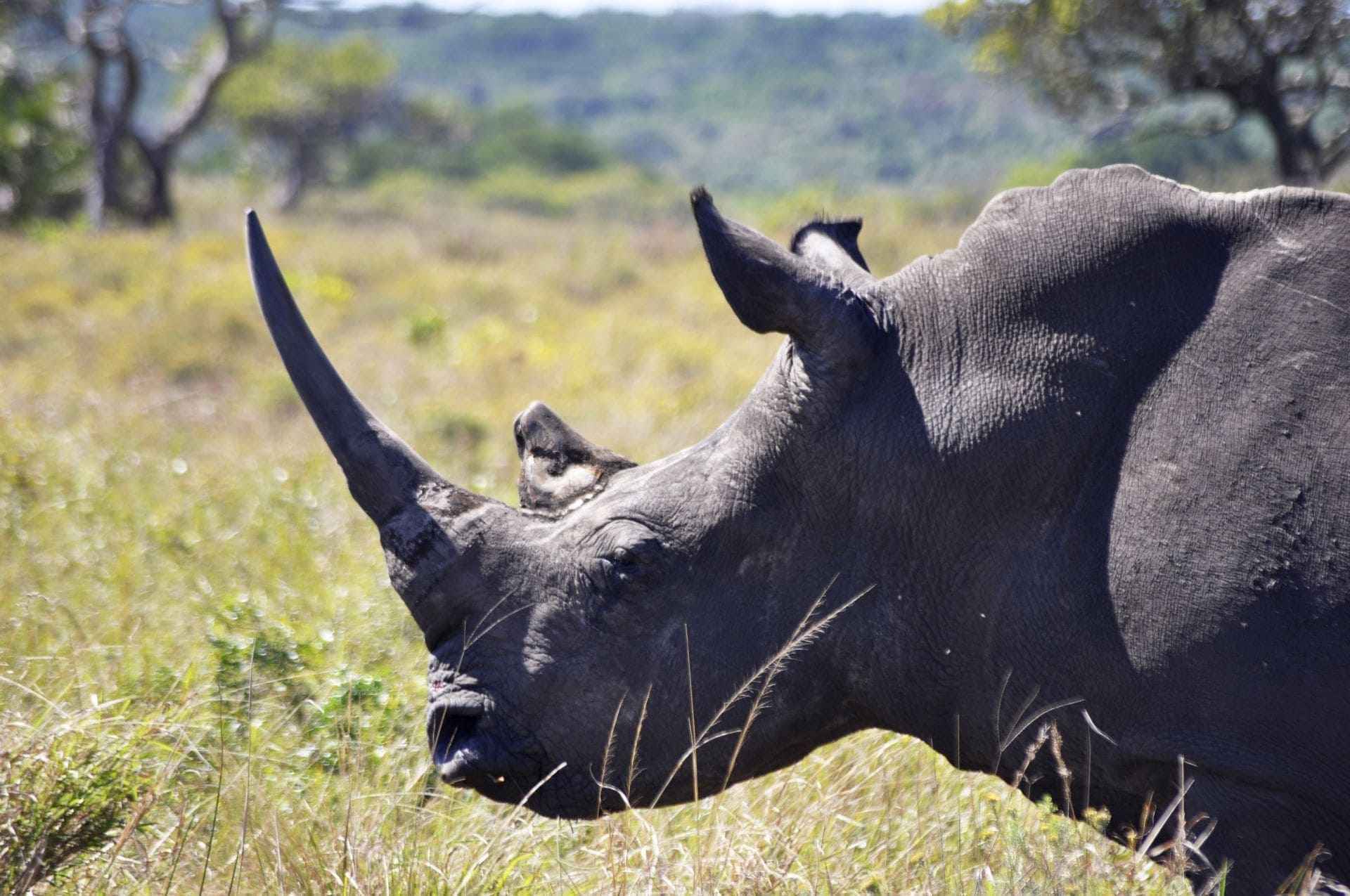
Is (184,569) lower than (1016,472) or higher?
lower

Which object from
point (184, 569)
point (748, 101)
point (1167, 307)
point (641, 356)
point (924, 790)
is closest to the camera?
point (1167, 307)

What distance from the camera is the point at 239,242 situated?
1650cm

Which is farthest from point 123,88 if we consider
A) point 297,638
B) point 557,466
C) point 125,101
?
point 557,466

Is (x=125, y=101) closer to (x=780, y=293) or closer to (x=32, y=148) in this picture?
(x=32, y=148)

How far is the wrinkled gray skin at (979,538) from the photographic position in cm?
247

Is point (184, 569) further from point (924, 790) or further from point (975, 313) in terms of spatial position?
point (975, 313)

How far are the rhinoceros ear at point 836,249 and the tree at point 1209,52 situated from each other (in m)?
3.97

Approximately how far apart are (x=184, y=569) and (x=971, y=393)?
3.72 metres

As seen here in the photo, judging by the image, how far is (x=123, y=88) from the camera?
21.6 meters

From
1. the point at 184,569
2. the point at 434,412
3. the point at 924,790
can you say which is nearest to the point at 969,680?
the point at 924,790

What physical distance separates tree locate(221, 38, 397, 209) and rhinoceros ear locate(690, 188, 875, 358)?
40280mm

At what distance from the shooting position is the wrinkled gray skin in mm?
2473

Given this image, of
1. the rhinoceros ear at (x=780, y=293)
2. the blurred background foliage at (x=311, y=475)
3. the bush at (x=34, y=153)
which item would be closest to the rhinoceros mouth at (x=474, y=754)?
the blurred background foliage at (x=311, y=475)

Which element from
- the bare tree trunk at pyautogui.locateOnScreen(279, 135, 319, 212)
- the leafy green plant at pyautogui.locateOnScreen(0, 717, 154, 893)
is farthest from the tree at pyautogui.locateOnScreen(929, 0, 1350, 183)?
the bare tree trunk at pyautogui.locateOnScreen(279, 135, 319, 212)
